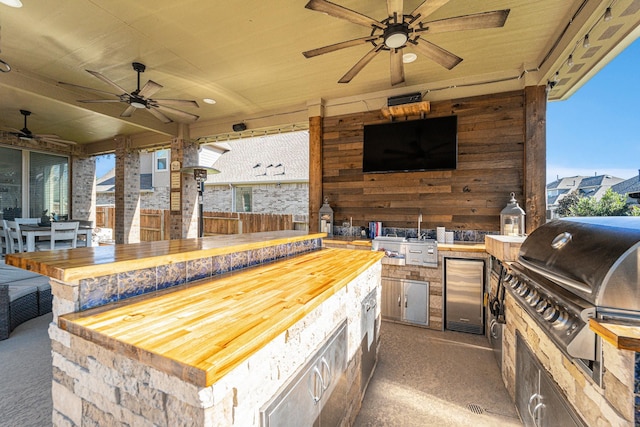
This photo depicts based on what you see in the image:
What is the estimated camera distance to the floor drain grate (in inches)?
76.9

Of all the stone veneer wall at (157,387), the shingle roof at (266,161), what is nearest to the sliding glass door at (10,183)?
the shingle roof at (266,161)

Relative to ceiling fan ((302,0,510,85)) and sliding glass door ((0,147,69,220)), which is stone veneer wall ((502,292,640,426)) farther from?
sliding glass door ((0,147,69,220))

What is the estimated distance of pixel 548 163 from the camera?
3334 mm

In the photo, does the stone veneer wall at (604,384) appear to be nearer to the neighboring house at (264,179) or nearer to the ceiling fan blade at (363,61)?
the ceiling fan blade at (363,61)

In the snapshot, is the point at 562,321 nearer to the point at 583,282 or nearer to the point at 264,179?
the point at 583,282

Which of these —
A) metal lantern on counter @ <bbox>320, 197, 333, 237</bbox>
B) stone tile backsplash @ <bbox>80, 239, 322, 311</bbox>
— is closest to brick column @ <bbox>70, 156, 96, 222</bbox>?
metal lantern on counter @ <bbox>320, 197, 333, 237</bbox>

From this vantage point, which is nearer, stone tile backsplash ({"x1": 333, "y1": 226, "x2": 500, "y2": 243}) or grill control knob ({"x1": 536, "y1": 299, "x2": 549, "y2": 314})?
grill control knob ({"x1": 536, "y1": 299, "x2": 549, "y2": 314})

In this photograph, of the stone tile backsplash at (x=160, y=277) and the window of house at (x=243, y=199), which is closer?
the stone tile backsplash at (x=160, y=277)

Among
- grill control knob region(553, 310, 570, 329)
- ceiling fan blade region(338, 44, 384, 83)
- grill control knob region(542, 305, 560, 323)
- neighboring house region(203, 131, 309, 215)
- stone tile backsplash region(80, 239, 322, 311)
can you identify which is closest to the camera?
stone tile backsplash region(80, 239, 322, 311)

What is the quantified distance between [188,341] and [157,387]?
16 centimetres

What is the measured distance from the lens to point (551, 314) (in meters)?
1.36

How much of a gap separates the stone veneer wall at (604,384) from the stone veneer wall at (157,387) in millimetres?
1074

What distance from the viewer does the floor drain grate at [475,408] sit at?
195cm

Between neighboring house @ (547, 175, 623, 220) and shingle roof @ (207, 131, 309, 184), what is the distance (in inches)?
248
